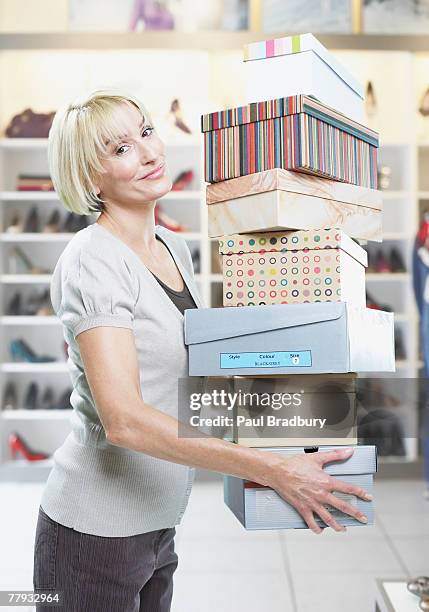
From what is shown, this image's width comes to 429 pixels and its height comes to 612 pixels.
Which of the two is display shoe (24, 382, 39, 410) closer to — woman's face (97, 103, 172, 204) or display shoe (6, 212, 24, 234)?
display shoe (6, 212, 24, 234)

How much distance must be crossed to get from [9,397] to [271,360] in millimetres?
3991

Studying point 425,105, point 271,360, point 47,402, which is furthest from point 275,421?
point 425,105

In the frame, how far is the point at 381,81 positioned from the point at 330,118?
4022 millimetres

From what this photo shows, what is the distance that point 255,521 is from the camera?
120 cm

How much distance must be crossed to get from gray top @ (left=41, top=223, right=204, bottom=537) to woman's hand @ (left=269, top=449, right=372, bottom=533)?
218mm

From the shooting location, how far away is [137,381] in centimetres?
113

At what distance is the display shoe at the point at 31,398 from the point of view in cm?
489

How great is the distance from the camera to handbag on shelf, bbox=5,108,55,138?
16.0 feet

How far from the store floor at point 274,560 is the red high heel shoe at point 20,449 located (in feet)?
2.35

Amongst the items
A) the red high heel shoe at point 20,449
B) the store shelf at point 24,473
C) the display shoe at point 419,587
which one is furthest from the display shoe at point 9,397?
the display shoe at point 419,587

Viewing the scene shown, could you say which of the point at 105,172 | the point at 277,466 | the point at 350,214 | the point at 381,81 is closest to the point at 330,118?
the point at 350,214

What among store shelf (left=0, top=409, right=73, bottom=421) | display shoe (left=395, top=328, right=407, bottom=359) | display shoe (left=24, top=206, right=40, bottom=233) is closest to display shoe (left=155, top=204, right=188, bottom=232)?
display shoe (left=24, top=206, right=40, bottom=233)

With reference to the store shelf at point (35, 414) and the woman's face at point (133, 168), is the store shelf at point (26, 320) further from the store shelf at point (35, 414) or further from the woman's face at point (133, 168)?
the woman's face at point (133, 168)

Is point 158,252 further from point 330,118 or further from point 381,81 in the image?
point 381,81
